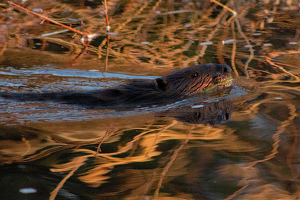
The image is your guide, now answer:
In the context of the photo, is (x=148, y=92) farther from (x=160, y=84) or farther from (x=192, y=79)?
(x=192, y=79)

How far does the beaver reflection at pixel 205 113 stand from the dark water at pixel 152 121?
0.01m

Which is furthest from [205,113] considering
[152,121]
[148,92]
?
[148,92]

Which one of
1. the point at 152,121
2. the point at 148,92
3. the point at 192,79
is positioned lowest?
the point at 152,121

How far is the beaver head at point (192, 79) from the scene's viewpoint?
5441mm

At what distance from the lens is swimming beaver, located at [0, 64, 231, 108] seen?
5.12 metres

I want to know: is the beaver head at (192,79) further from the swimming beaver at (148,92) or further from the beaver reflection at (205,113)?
the beaver reflection at (205,113)

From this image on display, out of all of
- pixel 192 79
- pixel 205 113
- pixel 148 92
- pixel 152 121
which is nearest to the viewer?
pixel 152 121

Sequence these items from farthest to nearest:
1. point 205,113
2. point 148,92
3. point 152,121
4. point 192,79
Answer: point 192,79, point 148,92, point 205,113, point 152,121

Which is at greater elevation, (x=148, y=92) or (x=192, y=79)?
(x=192, y=79)

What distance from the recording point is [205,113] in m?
4.94

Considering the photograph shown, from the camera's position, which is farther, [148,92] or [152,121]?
[148,92]

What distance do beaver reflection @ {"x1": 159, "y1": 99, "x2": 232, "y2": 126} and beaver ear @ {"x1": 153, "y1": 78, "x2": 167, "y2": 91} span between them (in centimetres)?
41

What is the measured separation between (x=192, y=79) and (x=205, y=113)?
73 centimetres

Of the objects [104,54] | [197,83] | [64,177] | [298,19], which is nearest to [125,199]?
Result: [64,177]
